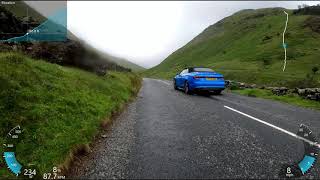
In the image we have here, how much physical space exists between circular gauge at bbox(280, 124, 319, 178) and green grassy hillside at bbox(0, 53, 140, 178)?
3.74 meters

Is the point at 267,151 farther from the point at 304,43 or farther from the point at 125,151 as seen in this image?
the point at 304,43

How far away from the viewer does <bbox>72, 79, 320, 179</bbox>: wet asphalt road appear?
4961mm

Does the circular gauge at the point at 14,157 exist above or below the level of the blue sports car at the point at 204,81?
below

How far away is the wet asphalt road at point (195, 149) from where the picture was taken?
4961mm

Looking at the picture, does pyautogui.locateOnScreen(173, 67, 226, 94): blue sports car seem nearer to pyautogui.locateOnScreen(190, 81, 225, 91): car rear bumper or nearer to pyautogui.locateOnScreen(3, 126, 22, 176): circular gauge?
pyautogui.locateOnScreen(190, 81, 225, 91): car rear bumper

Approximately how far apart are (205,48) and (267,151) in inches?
4775

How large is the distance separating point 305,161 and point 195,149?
201 cm

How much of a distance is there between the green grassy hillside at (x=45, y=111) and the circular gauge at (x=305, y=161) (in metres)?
3.74

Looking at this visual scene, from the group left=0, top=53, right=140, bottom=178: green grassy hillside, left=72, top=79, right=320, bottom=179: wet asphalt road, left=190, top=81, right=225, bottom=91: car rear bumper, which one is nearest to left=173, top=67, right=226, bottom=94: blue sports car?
left=190, top=81, right=225, bottom=91: car rear bumper

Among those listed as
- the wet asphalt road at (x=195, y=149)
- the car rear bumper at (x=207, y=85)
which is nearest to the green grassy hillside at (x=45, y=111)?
the wet asphalt road at (x=195, y=149)

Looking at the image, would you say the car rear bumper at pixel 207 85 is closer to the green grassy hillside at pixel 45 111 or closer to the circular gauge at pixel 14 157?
the green grassy hillside at pixel 45 111

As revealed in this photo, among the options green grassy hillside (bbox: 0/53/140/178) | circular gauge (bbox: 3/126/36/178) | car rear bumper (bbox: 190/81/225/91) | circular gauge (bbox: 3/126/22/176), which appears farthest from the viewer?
car rear bumper (bbox: 190/81/225/91)

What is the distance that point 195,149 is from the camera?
6.18 m

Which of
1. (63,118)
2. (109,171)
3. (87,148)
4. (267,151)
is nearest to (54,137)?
(87,148)
